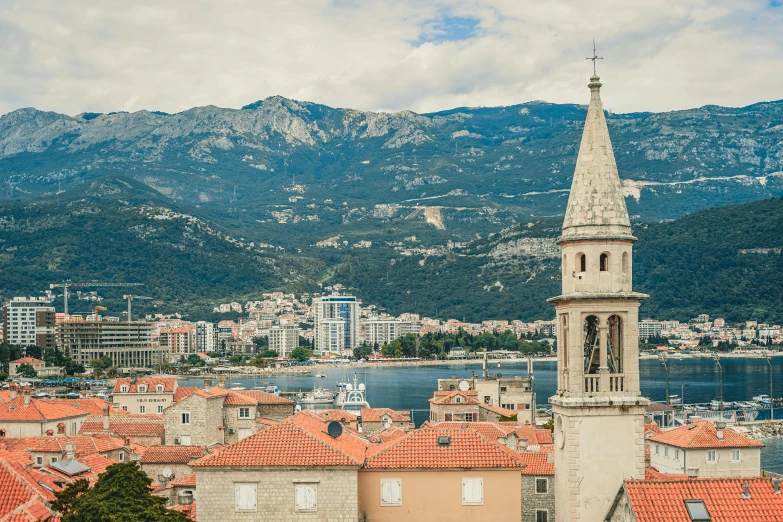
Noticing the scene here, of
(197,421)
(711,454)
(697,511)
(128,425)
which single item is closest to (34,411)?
(128,425)

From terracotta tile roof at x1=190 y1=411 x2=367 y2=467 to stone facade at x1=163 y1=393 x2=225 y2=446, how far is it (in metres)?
22.6

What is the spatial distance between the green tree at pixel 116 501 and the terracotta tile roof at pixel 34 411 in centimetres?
2727

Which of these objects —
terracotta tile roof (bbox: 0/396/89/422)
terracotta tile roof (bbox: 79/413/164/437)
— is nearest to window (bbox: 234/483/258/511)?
terracotta tile roof (bbox: 79/413/164/437)

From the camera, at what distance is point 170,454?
4288 centimetres

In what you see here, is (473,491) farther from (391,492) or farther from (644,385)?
(644,385)

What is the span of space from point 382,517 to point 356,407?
93143mm

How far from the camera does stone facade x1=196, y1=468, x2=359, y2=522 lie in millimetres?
23078

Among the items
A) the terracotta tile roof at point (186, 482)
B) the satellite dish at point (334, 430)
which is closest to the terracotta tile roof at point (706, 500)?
the satellite dish at point (334, 430)

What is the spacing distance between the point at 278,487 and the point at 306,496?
2.06ft

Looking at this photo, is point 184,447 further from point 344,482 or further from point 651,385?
point 651,385

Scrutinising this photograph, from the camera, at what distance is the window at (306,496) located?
910 inches

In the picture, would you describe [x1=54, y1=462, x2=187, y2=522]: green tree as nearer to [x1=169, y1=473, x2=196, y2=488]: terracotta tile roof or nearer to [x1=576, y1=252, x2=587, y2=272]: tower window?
[x1=169, y1=473, x2=196, y2=488]: terracotta tile roof

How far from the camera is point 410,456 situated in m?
24.4

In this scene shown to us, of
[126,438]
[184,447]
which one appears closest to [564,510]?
[184,447]
